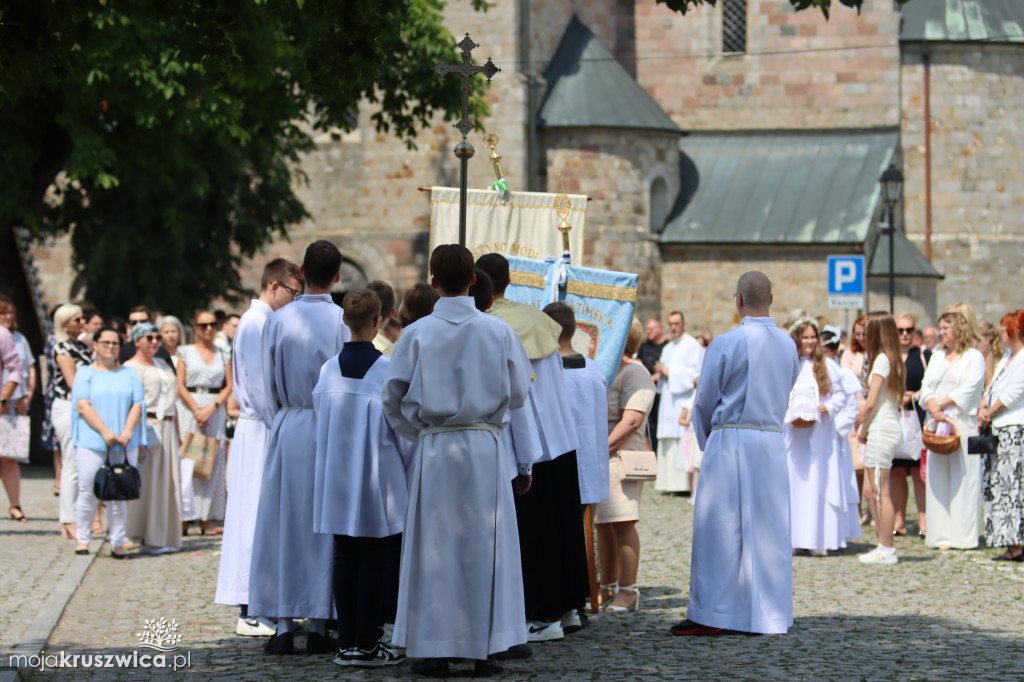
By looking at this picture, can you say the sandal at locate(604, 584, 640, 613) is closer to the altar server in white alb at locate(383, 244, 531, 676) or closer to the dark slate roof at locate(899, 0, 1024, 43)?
the altar server in white alb at locate(383, 244, 531, 676)

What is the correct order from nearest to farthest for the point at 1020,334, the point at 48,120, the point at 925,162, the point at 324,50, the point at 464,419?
the point at 464,419
the point at 324,50
the point at 1020,334
the point at 48,120
the point at 925,162

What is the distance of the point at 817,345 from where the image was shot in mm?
11727

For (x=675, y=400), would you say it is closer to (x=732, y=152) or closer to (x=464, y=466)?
(x=464, y=466)

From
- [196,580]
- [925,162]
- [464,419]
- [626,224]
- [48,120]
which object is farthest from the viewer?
[925,162]

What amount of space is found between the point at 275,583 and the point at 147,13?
2.97 meters

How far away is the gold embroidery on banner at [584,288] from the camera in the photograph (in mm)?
8984

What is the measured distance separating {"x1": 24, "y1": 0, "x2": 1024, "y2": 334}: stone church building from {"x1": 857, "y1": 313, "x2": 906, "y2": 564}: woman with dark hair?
16537 mm

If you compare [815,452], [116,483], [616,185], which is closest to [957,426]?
[815,452]

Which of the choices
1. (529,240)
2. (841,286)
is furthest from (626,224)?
(529,240)

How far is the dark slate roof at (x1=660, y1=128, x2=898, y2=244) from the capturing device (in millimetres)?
29125

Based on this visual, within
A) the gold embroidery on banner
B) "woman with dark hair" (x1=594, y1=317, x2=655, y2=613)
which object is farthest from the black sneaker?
the gold embroidery on banner

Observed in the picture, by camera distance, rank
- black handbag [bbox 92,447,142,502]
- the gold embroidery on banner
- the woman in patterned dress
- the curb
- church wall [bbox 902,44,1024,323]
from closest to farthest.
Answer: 1. the curb
2. the gold embroidery on banner
3. black handbag [bbox 92,447,142,502]
4. the woman in patterned dress
5. church wall [bbox 902,44,1024,323]

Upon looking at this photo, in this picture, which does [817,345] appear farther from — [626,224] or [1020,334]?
[626,224]

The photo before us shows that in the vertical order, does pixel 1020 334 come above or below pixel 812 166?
below
